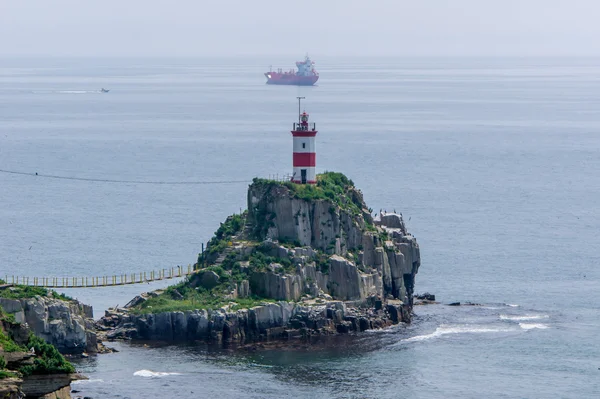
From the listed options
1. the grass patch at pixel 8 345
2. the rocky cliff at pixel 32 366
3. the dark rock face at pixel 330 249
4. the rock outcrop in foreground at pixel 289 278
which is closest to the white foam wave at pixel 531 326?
the rock outcrop in foreground at pixel 289 278

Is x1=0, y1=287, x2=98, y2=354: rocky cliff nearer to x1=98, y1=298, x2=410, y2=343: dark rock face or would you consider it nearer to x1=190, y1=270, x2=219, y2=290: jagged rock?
x1=98, y1=298, x2=410, y2=343: dark rock face

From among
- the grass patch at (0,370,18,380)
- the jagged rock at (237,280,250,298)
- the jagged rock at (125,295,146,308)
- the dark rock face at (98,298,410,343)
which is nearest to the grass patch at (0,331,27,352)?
the grass patch at (0,370,18,380)

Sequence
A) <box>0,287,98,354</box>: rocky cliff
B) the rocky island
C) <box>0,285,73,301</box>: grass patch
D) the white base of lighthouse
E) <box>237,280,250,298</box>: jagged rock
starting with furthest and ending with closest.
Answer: the white base of lighthouse → <box>237,280,250,298</box>: jagged rock → <box>0,285,73,301</box>: grass patch → <box>0,287,98,354</box>: rocky cliff → the rocky island

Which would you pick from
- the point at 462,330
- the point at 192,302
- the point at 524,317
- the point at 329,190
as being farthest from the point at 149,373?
the point at 524,317

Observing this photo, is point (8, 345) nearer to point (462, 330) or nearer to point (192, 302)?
point (192, 302)

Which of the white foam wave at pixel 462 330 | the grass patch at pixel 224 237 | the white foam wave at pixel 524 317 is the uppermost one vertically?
the grass patch at pixel 224 237

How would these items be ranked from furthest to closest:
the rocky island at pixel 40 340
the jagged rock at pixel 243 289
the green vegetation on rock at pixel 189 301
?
the jagged rock at pixel 243 289 < the green vegetation on rock at pixel 189 301 < the rocky island at pixel 40 340

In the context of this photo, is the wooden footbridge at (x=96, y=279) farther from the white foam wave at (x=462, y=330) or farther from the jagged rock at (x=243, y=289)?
the white foam wave at (x=462, y=330)

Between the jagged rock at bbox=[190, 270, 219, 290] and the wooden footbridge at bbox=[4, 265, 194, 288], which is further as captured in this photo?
the wooden footbridge at bbox=[4, 265, 194, 288]
